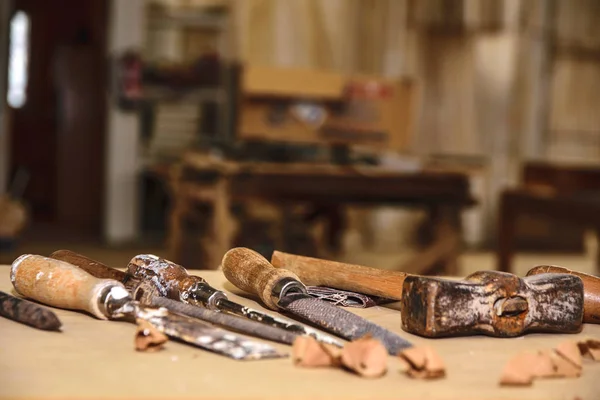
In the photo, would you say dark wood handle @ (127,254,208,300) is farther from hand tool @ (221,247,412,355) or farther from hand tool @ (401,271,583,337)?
hand tool @ (401,271,583,337)

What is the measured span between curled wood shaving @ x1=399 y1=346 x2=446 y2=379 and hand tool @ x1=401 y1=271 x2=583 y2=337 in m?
0.16

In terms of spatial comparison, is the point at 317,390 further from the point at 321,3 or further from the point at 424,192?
Answer: the point at 321,3

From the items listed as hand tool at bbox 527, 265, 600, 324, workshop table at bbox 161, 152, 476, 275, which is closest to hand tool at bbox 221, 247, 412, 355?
hand tool at bbox 527, 265, 600, 324

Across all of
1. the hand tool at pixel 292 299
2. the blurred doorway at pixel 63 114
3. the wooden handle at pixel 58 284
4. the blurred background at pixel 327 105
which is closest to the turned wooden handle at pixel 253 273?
the hand tool at pixel 292 299

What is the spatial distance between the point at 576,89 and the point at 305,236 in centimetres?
371

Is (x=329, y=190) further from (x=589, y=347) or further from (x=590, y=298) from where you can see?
(x=589, y=347)

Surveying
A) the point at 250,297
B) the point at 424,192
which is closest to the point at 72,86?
the point at 424,192

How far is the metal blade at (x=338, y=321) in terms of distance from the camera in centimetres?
108

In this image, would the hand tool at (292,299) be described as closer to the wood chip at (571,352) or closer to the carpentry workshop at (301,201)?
the carpentry workshop at (301,201)

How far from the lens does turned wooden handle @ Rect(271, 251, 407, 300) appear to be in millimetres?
1344

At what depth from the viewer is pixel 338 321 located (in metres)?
1.15

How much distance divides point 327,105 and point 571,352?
16.5ft

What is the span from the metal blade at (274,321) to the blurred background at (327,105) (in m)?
4.37

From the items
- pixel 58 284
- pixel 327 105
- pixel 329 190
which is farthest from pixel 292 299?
pixel 327 105
